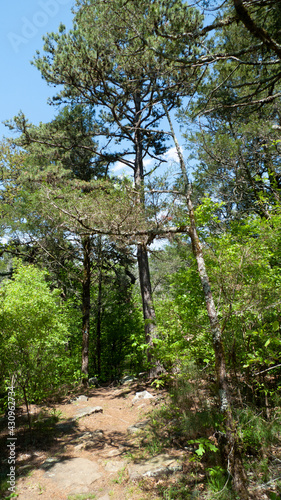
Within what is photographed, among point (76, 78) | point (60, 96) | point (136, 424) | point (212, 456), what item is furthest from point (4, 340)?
→ point (60, 96)

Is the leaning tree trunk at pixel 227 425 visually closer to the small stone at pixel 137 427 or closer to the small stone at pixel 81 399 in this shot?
the small stone at pixel 137 427

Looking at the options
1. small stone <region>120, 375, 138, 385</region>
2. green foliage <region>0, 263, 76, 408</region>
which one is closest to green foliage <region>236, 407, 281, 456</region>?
green foliage <region>0, 263, 76, 408</region>

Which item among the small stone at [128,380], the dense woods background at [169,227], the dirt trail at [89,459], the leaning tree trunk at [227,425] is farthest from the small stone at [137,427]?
the small stone at [128,380]

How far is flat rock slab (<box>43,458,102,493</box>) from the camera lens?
4.32 meters

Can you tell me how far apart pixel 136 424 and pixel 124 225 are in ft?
14.1

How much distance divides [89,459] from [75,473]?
1.69 feet

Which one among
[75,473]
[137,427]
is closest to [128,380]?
[137,427]

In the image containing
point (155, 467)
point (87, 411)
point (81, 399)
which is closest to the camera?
point (155, 467)

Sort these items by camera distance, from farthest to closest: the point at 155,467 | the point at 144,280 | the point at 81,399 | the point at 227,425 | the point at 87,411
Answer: the point at 144,280, the point at 81,399, the point at 87,411, the point at 155,467, the point at 227,425

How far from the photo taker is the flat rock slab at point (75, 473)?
4316mm

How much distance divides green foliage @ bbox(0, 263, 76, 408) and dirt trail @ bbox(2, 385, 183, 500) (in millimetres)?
1085

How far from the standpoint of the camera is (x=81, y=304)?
1141 cm

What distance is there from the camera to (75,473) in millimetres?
4645

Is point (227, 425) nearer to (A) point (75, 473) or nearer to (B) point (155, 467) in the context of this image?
(B) point (155, 467)
